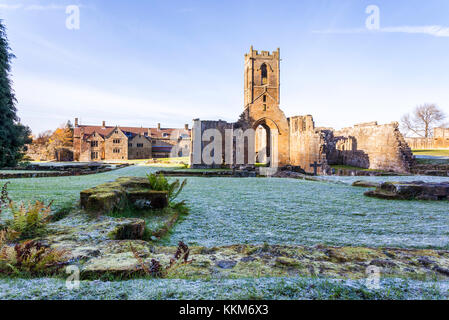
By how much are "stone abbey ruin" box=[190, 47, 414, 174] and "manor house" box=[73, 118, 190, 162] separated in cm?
3554

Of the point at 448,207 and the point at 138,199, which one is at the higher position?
the point at 138,199

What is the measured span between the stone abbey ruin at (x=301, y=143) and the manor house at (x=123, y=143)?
3554cm

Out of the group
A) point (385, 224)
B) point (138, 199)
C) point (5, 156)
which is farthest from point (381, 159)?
point (5, 156)

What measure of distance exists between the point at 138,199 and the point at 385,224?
13.2ft

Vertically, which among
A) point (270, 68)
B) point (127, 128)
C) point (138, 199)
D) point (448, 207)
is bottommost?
point (448, 207)

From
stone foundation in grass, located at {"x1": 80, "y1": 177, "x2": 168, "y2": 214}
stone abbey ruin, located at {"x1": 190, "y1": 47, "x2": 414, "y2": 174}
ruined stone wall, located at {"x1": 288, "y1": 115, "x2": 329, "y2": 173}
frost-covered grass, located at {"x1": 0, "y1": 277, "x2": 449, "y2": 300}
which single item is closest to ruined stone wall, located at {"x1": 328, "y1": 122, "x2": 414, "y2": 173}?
stone abbey ruin, located at {"x1": 190, "y1": 47, "x2": 414, "y2": 174}

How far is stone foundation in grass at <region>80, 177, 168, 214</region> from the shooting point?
348 centimetres

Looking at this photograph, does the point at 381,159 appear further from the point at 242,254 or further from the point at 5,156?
the point at 5,156

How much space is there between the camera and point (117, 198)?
12.6 feet

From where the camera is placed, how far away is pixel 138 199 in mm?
4203

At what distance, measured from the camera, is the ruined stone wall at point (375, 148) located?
17.3 meters

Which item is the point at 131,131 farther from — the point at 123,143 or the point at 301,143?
the point at 301,143

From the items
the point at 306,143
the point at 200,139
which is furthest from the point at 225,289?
the point at 306,143

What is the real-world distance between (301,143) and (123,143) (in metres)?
43.8
